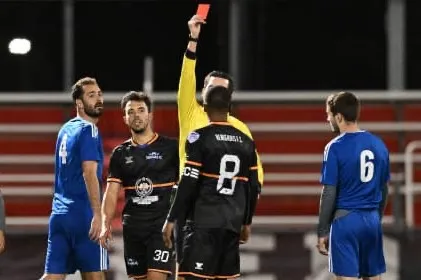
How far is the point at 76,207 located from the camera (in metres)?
8.27

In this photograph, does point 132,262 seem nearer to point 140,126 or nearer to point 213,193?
point 140,126

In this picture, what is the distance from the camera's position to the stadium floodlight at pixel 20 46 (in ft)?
44.4

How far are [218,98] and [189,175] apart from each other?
1.57ft

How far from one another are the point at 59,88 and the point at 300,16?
284 cm

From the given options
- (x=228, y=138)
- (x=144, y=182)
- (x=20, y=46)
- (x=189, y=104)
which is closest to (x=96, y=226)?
(x=144, y=182)

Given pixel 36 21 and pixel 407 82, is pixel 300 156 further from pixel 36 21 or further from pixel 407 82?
pixel 36 21

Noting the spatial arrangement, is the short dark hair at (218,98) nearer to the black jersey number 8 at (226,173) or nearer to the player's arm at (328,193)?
→ the black jersey number 8 at (226,173)

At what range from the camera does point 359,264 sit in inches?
316

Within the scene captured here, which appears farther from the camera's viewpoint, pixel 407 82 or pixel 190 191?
pixel 407 82

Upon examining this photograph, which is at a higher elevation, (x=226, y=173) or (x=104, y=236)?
(x=226, y=173)

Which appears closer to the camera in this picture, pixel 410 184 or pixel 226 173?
pixel 226 173

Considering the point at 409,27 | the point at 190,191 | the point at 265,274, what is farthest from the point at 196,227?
the point at 409,27

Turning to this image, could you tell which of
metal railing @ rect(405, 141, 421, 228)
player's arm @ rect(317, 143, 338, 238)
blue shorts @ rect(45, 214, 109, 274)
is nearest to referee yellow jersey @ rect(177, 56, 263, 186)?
player's arm @ rect(317, 143, 338, 238)

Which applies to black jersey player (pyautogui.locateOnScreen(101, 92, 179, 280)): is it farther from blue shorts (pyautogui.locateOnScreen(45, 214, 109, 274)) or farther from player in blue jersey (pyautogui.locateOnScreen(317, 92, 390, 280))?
player in blue jersey (pyautogui.locateOnScreen(317, 92, 390, 280))
